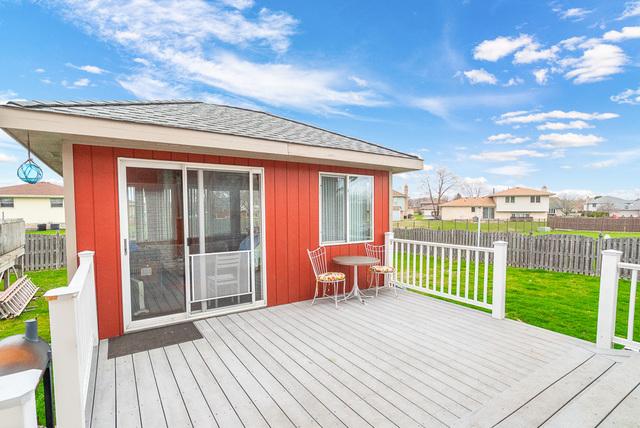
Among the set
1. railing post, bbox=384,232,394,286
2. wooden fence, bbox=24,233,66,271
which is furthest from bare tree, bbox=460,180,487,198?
wooden fence, bbox=24,233,66,271

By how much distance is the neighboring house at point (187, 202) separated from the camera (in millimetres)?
3195

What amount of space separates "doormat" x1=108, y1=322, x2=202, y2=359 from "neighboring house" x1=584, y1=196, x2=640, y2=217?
176 ft

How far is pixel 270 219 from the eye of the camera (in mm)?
4445

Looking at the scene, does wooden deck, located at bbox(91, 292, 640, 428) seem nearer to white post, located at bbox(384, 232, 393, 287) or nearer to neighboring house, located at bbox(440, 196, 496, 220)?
white post, located at bbox(384, 232, 393, 287)

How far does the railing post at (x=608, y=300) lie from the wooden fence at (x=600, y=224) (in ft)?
83.6

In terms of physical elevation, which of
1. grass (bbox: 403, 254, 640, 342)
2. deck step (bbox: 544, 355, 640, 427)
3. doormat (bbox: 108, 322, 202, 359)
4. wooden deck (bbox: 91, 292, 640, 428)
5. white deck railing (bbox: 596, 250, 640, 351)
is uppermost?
white deck railing (bbox: 596, 250, 640, 351)

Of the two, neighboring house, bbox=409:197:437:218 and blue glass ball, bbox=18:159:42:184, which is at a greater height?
blue glass ball, bbox=18:159:42:184

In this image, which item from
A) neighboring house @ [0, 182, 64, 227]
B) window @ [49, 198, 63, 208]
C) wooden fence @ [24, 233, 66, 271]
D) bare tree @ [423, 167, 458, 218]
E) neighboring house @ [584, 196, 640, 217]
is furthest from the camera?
neighboring house @ [584, 196, 640, 217]

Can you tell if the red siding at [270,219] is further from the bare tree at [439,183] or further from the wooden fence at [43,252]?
the bare tree at [439,183]

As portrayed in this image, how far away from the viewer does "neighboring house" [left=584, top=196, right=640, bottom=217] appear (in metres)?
40.0

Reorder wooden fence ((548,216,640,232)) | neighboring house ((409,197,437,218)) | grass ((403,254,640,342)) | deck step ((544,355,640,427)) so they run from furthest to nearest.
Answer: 1. neighboring house ((409,197,437,218))
2. wooden fence ((548,216,640,232))
3. grass ((403,254,640,342))
4. deck step ((544,355,640,427))

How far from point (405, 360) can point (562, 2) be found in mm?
10767

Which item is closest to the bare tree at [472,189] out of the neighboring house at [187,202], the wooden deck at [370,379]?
the neighboring house at [187,202]

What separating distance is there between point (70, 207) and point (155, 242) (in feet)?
3.00
